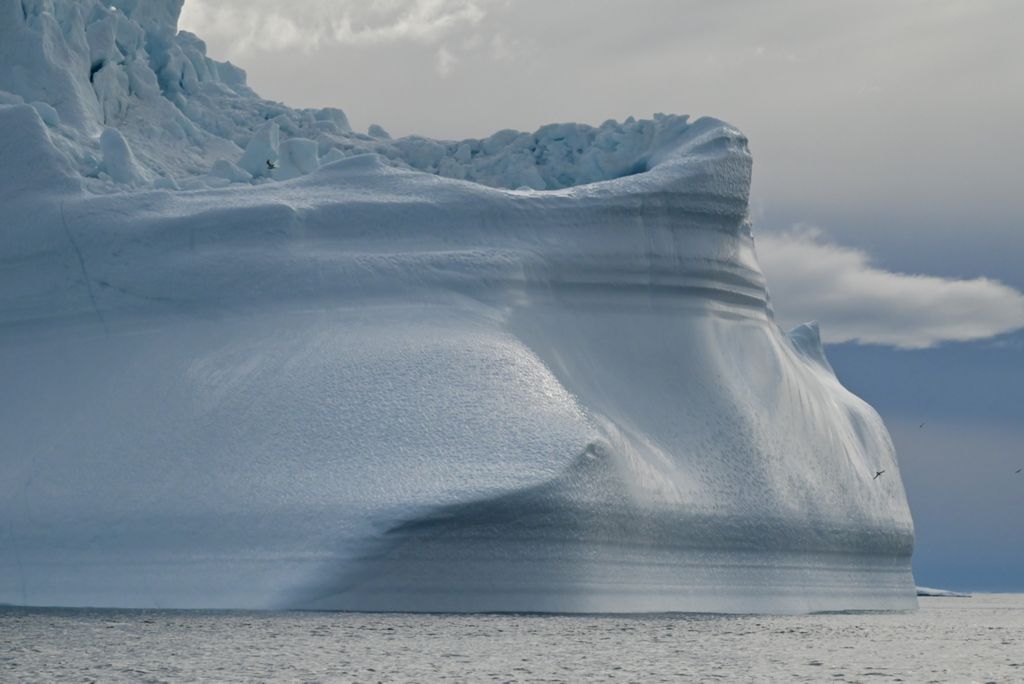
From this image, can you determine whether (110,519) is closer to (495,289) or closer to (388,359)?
(388,359)

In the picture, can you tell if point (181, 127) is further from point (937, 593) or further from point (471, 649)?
point (937, 593)

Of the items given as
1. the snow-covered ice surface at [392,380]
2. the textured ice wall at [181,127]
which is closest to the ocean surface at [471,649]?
the snow-covered ice surface at [392,380]

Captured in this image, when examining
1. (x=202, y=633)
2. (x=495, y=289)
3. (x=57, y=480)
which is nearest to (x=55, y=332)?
(x=57, y=480)

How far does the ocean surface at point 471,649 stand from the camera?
22.2 ft

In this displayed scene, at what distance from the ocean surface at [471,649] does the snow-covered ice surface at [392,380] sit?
0.58m

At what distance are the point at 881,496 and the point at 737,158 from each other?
384 cm

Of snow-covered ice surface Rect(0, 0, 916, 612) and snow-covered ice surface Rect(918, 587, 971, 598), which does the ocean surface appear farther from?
snow-covered ice surface Rect(918, 587, 971, 598)

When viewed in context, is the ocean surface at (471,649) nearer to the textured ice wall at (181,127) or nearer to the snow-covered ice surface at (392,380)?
the snow-covered ice surface at (392,380)

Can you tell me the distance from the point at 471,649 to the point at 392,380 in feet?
12.3

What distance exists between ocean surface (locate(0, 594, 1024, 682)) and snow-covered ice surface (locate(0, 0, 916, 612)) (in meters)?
0.58

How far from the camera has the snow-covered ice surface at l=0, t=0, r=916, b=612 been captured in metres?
10.5

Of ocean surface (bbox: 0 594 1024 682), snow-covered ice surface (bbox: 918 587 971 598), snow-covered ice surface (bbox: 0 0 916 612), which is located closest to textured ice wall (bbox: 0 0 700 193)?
snow-covered ice surface (bbox: 0 0 916 612)

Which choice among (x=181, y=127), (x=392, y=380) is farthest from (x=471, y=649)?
(x=181, y=127)

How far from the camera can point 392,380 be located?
1119 cm
